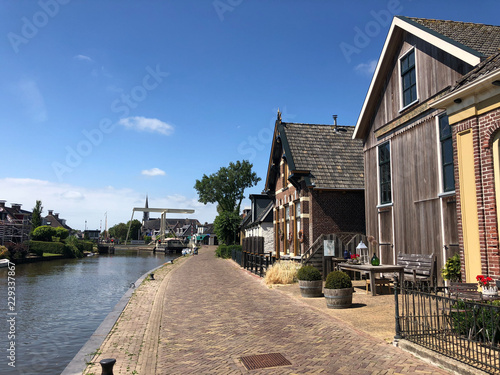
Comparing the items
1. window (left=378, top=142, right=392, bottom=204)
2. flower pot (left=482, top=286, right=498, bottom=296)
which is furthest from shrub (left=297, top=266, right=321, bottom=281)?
flower pot (left=482, top=286, right=498, bottom=296)

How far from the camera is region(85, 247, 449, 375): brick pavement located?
568 cm

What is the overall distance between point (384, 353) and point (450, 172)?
6.50 m

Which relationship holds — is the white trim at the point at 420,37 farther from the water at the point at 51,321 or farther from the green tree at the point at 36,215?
the green tree at the point at 36,215

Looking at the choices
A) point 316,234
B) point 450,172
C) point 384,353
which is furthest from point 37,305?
point 450,172

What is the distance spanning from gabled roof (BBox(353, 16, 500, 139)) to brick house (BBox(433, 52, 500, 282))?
1545mm

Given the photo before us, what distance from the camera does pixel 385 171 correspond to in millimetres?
14352

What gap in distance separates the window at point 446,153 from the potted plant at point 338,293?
404 cm

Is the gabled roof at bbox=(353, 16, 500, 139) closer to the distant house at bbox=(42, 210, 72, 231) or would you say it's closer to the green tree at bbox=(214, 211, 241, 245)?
the green tree at bbox=(214, 211, 241, 245)

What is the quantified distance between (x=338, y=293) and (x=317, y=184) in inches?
340

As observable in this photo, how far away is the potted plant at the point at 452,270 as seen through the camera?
9945 mm

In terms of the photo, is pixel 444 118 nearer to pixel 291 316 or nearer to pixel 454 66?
pixel 454 66


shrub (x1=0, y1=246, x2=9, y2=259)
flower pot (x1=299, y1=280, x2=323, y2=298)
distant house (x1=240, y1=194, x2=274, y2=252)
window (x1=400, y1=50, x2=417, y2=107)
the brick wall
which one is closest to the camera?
the brick wall

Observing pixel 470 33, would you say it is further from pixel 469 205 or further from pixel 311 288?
pixel 311 288

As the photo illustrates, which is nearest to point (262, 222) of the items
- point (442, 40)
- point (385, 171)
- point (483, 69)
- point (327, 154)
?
point (327, 154)
